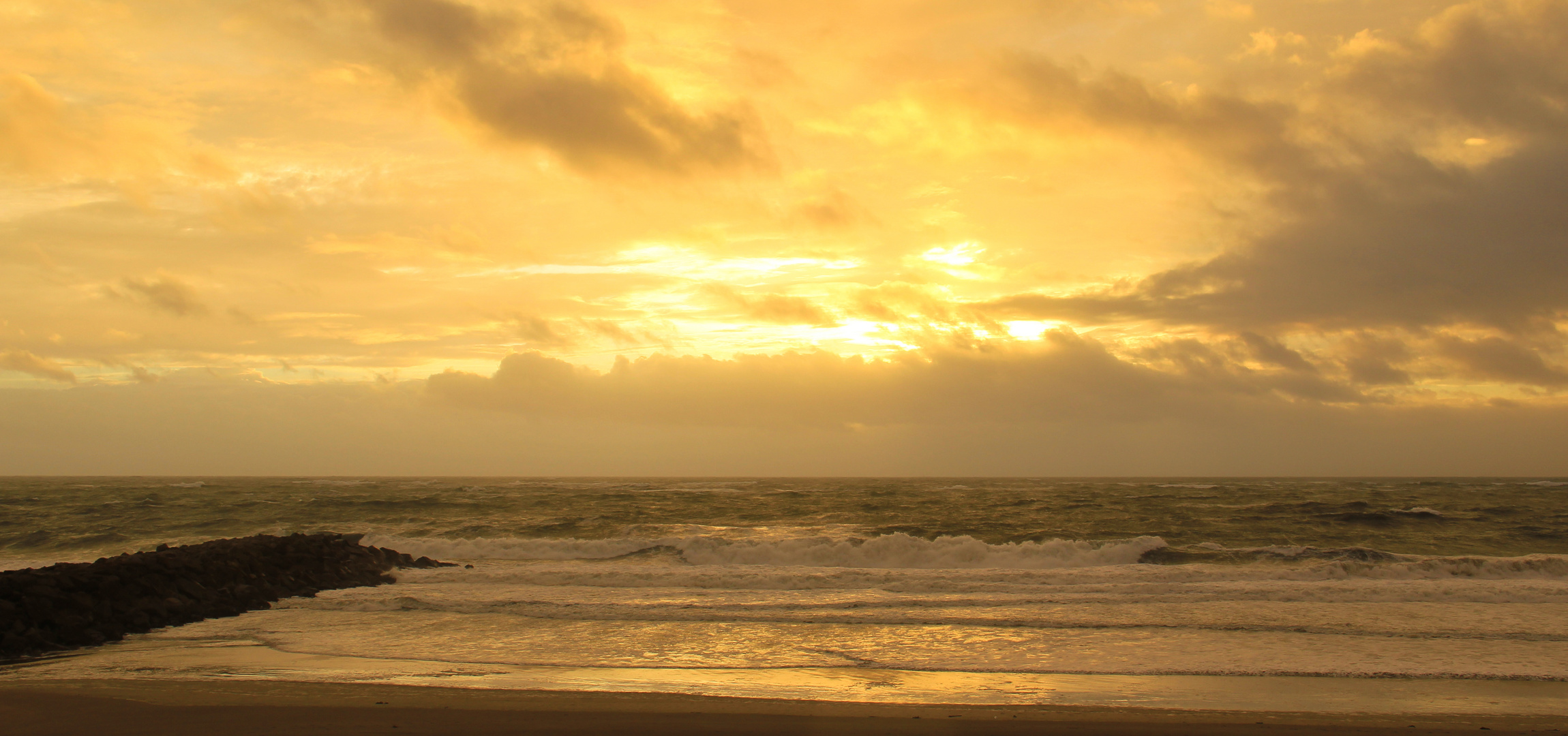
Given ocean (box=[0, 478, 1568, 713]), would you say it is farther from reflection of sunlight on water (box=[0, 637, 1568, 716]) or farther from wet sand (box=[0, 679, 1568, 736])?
wet sand (box=[0, 679, 1568, 736])

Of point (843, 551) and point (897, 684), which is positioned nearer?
point (897, 684)

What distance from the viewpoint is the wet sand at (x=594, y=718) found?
7.23 m

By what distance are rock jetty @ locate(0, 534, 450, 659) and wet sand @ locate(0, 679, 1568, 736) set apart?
3.79 meters

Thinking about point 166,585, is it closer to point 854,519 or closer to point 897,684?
point 897,684

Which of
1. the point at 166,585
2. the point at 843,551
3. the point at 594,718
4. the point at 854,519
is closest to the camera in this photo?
the point at 594,718

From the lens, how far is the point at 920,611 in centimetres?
1345

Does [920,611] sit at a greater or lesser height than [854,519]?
greater

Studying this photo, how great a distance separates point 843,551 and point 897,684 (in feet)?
48.5

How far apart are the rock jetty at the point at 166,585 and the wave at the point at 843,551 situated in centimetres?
444

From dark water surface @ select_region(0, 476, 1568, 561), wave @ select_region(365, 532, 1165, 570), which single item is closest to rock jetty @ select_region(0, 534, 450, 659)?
wave @ select_region(365, 532, 1165, 570)

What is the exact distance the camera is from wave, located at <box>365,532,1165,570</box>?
899 inches

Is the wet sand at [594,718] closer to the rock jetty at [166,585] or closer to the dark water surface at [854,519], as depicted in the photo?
the rock jetty at [166,585]

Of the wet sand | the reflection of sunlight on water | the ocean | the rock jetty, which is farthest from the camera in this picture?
the rock jetty

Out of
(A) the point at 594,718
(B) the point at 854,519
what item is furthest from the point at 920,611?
(B) the point at 854,519
